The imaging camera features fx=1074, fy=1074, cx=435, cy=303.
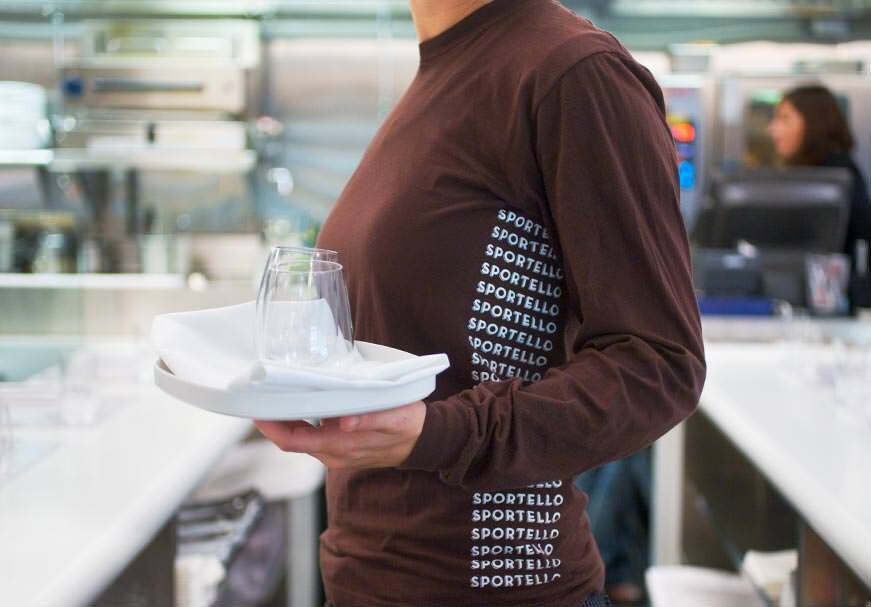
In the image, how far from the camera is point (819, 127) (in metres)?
5.52

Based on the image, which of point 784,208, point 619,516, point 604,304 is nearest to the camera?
point 604,304

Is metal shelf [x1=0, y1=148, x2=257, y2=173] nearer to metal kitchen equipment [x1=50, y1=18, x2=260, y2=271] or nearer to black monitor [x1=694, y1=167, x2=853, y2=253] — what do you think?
metal kitchen equipment [x1=50, y1=18, x2=260, y2=271]

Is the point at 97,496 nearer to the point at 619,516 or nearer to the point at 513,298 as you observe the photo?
the point at 513,298

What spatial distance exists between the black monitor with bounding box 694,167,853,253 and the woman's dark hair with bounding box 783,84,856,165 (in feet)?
3.88

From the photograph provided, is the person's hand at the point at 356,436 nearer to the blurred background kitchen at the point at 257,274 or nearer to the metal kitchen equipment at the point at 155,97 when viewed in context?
the blurred background kitchen at the point at 257,274

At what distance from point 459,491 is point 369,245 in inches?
11.0

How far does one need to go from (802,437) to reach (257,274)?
3.29 meters

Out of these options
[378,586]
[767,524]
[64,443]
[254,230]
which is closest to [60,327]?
[64,443]

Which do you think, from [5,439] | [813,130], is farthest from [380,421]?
[813,130]

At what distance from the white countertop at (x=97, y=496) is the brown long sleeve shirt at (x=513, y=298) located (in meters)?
0.40

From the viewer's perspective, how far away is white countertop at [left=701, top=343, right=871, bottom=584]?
174 cm

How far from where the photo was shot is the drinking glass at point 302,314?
996 millimetres

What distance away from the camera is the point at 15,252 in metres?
5.17

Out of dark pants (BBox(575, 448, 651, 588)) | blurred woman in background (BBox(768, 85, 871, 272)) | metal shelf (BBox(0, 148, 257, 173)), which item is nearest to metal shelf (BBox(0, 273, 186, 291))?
metal shelf (BBox(0, 148, 257, 173))
